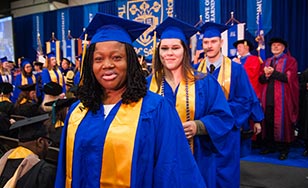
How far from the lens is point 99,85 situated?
155 centimetres

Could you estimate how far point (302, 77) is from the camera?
18.9 ft

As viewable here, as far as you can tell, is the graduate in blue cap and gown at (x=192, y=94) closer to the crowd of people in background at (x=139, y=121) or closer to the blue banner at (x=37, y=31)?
the crowd of people in background at (x=139, y=121)

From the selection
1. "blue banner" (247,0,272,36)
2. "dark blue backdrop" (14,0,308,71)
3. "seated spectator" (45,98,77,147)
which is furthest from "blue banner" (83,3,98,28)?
"seated spectator" (45,98,77,147)

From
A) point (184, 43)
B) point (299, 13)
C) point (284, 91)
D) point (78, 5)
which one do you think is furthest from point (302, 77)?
point (78, 5)

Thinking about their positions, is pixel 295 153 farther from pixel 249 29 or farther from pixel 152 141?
pixel 152 141

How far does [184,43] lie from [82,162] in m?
1.21

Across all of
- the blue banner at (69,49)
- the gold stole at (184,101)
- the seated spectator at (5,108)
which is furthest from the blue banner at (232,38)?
the gold stole at (184,101)

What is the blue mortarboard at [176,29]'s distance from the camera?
231cm

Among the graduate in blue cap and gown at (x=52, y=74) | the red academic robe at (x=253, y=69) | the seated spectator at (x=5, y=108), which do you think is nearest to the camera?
the seated spectator at (x=5, y=108)

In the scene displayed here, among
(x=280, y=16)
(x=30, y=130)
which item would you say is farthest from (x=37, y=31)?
(x=30, y=130)

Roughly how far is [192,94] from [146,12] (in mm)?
7507

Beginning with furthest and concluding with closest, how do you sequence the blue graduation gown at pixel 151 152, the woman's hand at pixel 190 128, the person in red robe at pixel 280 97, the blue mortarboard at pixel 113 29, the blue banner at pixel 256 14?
the blue banner at pixel 256 14 → the person in red robe at pixel 280 97 → the woman's hand at pixel 190 128 → the blue mortarboard at pixel 113 29 → the blue graduation gown at pixel 151 152

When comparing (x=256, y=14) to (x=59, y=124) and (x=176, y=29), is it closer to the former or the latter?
(x=176, y=29)

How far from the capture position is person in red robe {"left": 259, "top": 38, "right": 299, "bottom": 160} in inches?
216
